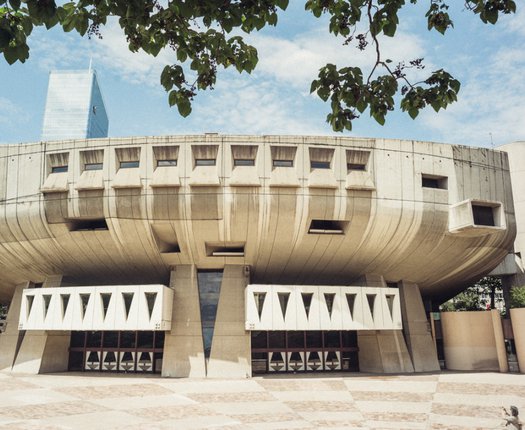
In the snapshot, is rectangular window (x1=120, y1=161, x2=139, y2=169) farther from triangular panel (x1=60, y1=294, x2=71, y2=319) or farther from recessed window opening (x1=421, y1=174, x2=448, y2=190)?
recessed window opening (x1=421, y1=174, x2=448, y2=190)

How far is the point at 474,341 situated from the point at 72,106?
172 metres

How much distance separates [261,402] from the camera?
17531 mm

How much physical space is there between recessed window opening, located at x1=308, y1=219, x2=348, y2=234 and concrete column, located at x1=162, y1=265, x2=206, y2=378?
7.77 metres

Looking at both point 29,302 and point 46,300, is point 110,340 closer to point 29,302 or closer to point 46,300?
point 46,300

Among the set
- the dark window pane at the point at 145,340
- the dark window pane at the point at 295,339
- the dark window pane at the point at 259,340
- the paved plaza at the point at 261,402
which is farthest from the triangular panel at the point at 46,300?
the dark window pane at the point at 295,339

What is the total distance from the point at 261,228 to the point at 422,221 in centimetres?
923

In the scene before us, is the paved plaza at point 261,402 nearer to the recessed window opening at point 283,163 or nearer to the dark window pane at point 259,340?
the dark window pane at point 259,340

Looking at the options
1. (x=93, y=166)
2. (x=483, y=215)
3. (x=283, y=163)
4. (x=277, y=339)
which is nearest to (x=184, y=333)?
(x=277, y=339)

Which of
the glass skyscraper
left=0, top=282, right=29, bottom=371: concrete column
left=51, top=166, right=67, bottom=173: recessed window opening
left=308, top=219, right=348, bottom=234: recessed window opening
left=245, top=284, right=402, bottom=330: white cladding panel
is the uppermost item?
the glass skyscraper

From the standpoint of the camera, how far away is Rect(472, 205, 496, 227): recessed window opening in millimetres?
25797

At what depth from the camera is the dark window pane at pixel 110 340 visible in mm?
28817

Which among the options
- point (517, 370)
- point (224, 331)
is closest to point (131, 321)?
point (224, 331)

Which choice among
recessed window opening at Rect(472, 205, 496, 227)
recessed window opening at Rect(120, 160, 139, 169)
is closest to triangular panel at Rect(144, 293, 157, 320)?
recessed window opening at Rect(120, 160, 139, 169)

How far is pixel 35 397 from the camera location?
1772 cm
